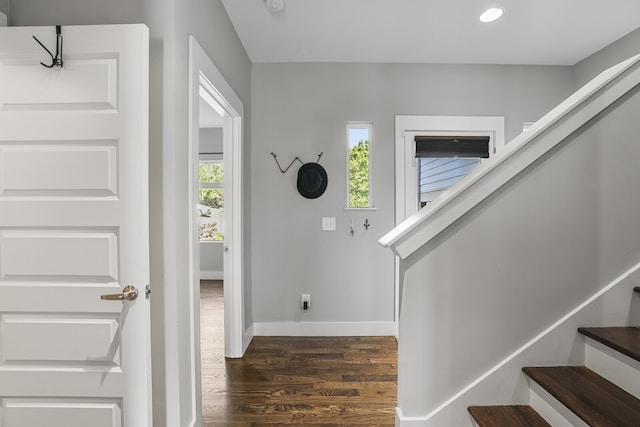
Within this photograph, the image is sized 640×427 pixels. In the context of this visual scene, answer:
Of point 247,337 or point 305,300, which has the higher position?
point 305,300

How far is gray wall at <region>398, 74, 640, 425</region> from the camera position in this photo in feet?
5.04

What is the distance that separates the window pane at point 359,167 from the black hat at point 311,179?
0.97ft

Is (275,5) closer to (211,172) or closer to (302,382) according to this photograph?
(302,382)

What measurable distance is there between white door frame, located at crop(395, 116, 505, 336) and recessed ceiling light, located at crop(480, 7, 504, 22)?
90 cm

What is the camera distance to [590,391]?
1312 mm

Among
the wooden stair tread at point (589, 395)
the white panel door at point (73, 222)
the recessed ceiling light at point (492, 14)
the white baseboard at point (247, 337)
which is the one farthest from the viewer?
the white baseboard at point (247, 337)

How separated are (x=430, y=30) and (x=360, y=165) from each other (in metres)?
1.23

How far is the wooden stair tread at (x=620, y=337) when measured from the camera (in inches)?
49.6

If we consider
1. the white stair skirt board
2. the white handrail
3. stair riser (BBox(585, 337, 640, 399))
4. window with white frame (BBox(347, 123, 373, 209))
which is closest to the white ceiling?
window with white frame (BBox(347, 123, 373, 209))

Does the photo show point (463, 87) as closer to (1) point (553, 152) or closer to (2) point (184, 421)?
(1) point (553, 152)

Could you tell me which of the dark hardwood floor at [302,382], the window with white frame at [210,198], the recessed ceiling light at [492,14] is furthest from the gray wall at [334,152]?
the window with white frame at [210,198]

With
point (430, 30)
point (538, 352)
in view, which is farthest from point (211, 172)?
point (538, 352)

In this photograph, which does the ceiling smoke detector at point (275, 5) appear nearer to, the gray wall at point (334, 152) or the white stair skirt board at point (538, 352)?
the gray wall at point (334, 152)

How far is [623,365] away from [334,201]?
2263mm
